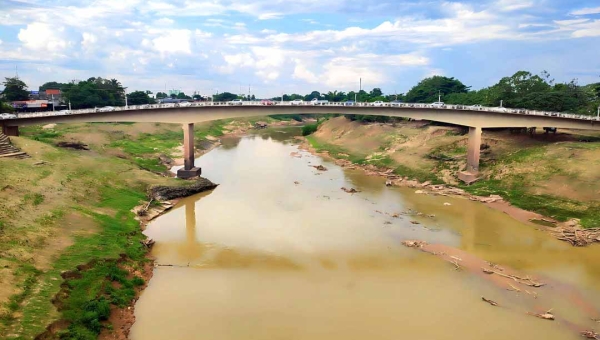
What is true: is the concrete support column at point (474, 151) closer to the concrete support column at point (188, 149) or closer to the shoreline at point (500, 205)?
the shoreline at point (500, 205)

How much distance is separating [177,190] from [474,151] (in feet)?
138

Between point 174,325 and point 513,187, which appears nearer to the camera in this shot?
point 174,325

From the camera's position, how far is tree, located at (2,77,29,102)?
97.2 m

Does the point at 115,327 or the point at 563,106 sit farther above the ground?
the point at 563,106

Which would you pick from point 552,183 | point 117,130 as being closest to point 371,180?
point 552,183

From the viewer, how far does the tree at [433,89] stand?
117125 mm

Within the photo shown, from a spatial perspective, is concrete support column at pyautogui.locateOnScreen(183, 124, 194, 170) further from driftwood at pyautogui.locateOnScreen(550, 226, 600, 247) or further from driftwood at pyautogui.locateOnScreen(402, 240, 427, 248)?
driftwood at pyautogui.locateOnScreen(550, 226, 600, 247)

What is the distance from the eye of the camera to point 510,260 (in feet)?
110

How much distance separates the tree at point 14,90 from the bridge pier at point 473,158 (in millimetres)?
102359

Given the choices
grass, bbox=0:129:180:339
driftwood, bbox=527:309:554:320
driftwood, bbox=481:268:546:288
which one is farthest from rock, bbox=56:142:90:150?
driftwood, bbox=527:309:554:320

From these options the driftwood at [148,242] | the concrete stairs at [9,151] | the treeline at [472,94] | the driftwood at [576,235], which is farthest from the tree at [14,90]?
the driftwood at [576,235]

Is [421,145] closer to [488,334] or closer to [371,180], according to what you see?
[371,180]

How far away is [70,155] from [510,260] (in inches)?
1999

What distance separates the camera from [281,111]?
213 feet
